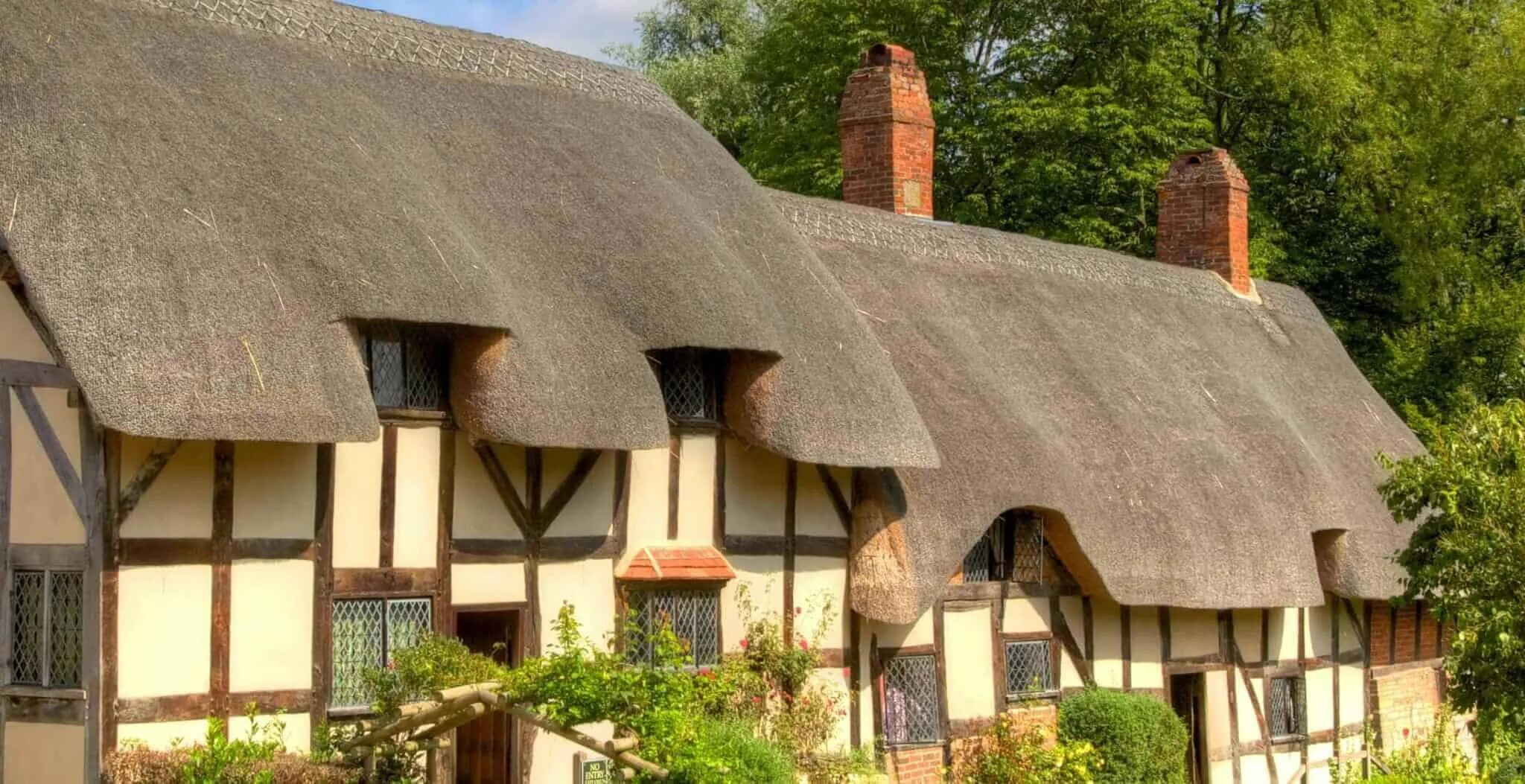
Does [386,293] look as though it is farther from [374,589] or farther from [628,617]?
[628,617]

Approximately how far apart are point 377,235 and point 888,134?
9.22m

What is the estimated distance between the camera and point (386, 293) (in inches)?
473

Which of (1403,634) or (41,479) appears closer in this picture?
(41,479)

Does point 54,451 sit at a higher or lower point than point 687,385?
lower

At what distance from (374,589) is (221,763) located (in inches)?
67.9

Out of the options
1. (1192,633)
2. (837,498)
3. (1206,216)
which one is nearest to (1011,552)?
(837,498)

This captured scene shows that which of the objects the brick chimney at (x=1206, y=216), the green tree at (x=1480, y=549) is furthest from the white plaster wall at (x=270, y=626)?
the brick chimney at (x=1206, y=216)

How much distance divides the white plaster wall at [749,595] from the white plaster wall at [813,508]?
0.38 metres

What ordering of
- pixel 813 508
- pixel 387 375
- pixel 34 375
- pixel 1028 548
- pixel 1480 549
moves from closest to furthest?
pixel 34 375, pixel 387 375, pixel 1480 549, pixel 813 508, pixel 1028 548

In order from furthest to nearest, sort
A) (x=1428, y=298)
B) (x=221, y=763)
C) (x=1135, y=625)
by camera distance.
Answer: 1. (x=1428, y=298)
2. (x=1135, y=625)
3. (x=221, y=763)

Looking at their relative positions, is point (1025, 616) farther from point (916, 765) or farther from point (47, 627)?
point (47, 627)

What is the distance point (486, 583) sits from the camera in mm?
13164

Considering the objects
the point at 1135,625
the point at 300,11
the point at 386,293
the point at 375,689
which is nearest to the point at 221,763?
the point at 375,689

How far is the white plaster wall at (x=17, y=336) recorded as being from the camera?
11.6 metres
